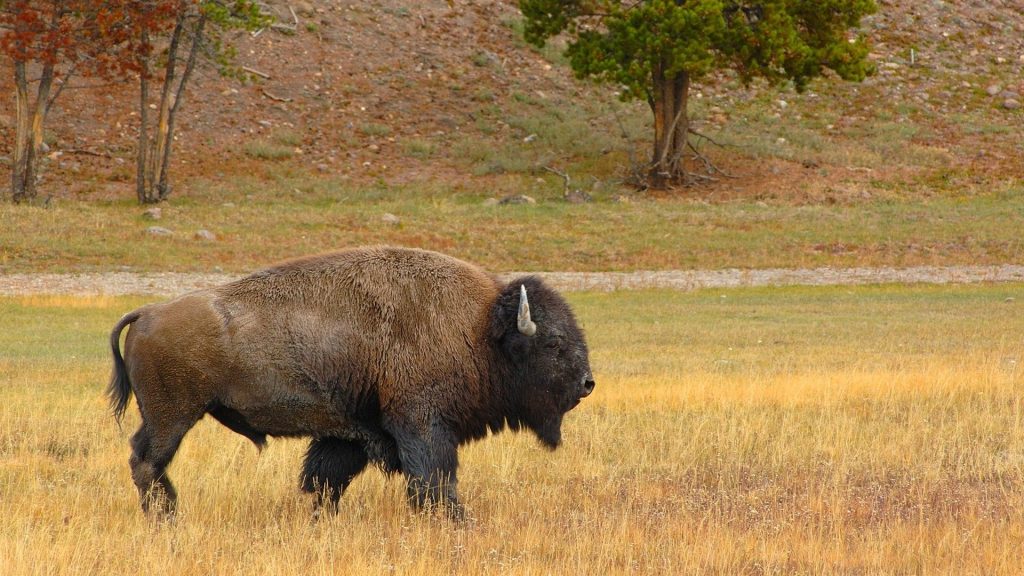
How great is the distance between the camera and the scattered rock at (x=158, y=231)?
100ft

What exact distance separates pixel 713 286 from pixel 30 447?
1973 centimetres

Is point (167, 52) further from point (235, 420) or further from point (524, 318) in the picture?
point (524, 318)

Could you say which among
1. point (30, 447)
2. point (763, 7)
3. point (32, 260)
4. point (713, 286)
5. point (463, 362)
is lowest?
point (32, 260)

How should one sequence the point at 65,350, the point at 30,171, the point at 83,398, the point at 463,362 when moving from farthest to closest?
the point at 30,171, the point at 65,350, the point at 83,398, the point at 463,362

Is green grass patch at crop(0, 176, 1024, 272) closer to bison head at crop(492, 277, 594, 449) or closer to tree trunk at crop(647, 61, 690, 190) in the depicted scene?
tree trunk at crop(647, 61, 690, 190)

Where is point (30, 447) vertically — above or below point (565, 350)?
below

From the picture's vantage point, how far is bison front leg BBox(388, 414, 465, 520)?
7.80 meters

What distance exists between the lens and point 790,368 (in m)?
15.5

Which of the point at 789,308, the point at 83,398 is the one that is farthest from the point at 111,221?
the point at 83,398

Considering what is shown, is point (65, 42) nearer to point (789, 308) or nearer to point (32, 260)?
point (32, 260)

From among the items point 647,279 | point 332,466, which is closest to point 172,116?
point 647,279

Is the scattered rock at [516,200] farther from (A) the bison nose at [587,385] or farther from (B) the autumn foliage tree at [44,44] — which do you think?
(A) the bison nose at [587,385]

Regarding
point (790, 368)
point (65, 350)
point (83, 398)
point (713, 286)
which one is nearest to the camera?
point (83, 398)

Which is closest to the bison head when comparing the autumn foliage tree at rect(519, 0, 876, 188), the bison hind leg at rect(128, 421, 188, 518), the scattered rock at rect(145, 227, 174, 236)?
the bison hind leg at rect(128, 421, 188, 518)
